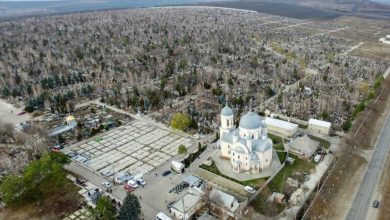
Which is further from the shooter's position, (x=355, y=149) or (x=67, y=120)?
(x=67, y=120)

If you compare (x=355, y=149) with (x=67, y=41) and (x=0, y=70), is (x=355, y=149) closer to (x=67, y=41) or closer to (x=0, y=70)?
(x=0, y=70)

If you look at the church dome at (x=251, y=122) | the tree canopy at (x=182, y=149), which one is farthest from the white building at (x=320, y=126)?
the tree canopy at (x=182, y=149)

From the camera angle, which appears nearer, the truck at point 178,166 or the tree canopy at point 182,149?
the truck at point 178,166

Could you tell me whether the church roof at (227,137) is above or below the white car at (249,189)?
above

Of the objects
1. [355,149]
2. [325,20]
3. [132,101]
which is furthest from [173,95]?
[325,20]

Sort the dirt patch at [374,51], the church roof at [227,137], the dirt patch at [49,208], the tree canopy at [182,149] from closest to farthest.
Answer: the dirt patch at [49,208] < the church roof at [227,137] < the tree canopy at [182,149] < the dirt patch at [374,51]

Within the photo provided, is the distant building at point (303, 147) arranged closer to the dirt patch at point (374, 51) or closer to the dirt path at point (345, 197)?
the dirt path at point (345, 197)

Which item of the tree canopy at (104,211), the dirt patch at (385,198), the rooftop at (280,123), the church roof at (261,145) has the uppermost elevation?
the church roof at (261,145)

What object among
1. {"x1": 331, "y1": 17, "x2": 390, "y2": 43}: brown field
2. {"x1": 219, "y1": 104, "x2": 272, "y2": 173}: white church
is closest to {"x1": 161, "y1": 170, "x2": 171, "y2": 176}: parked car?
{"x1": 219, "y1": 104, "x2": 272, "y2": 173}: white church

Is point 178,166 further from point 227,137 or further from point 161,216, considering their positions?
point 161,216
